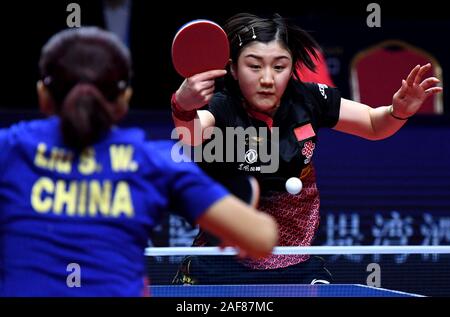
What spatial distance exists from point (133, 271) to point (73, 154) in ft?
1.11

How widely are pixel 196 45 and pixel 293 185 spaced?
789 mm

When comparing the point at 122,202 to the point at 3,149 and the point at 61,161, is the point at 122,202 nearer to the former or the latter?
the point at 61,161

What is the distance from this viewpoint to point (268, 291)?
15.2 feet

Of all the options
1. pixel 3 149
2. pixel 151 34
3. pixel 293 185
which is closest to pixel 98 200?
pixel 3 149

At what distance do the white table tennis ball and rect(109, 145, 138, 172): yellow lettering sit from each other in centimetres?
224

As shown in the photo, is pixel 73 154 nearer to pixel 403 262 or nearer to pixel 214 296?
pixel 214 296

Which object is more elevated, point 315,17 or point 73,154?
point 315,17

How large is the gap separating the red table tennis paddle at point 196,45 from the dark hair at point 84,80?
6.27 feet

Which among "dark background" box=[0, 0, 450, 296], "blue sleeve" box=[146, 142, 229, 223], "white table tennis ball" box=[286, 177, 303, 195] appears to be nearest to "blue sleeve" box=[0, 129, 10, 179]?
"blue sleeve" box=[146, 142, 229, 223]

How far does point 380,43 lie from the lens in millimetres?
9375

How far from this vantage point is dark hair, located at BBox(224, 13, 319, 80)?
503cm

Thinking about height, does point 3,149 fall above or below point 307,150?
below

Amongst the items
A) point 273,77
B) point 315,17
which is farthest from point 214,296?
Result: point 315,17
